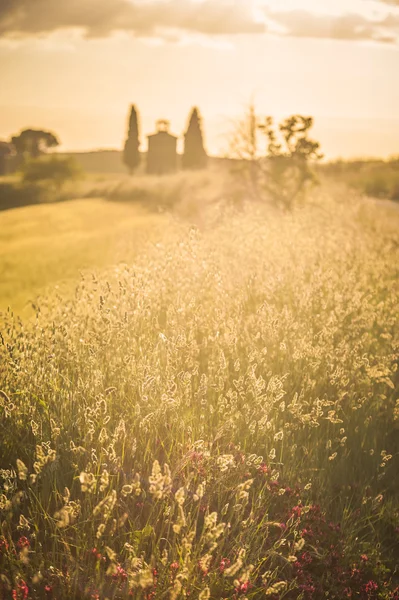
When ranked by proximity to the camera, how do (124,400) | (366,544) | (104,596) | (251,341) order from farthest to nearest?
(251,341) < (124,400) < (366,544) < (104,596)

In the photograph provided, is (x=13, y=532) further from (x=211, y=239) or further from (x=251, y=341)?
(x=211, y=239)

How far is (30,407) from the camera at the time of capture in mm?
3428

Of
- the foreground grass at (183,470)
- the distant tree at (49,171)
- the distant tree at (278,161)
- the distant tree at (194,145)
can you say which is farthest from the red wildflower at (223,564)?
the distant tree at (194,145)

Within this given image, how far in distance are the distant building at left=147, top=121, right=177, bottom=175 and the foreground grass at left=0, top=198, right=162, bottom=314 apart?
26757mm

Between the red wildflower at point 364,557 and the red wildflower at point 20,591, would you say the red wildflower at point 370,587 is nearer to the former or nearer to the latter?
the red wildflower at point 364,557

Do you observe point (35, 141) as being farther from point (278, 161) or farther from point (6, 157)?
point (278, 161)

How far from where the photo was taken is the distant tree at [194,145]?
4300 centimetres

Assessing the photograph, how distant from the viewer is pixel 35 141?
154 ft

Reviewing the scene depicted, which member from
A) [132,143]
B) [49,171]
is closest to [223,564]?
[49,171]

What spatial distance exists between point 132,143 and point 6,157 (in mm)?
15774

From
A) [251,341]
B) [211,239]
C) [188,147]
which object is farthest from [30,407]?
[188,147]

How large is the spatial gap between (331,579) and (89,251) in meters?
10.9

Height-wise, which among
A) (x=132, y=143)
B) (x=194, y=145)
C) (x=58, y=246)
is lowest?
(x=58, y=246)

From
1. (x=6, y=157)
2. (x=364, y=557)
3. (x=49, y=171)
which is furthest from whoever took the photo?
(x=6, y=157)
